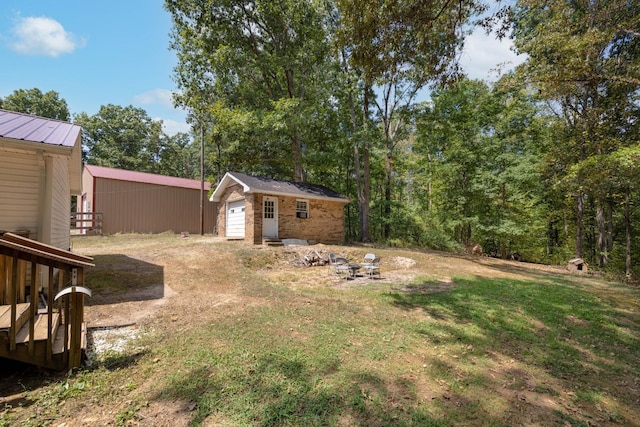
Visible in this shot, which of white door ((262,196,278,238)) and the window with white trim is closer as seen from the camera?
white door ((262,196,278,238))

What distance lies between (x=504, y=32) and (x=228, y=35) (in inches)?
625

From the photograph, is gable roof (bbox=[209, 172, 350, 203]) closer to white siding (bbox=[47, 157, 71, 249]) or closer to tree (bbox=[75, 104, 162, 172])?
white siding (bbox=[47, 157, 71, 249])

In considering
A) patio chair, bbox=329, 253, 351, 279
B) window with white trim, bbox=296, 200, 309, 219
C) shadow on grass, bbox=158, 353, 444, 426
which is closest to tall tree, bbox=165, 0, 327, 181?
window with white trim, bbox=296, 200, 309, 219

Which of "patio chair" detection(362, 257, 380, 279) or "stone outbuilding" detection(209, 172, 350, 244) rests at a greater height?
"stone outbuilding" detection(209, 172, 350, 244)

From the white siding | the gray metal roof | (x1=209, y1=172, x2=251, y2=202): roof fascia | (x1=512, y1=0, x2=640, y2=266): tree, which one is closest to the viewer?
the gray metal roof

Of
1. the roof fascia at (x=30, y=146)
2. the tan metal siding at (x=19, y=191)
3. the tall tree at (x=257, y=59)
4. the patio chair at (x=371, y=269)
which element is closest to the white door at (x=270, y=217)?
the tall tree at (x=257, y=59)

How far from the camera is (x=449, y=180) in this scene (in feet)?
58.2

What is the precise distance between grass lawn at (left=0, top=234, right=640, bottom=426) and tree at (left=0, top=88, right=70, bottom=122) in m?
37.8

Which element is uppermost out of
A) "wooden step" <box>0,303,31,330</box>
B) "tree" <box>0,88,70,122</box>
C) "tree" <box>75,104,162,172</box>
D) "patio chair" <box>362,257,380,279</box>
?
"tree" <box>0,88,70,122</box>

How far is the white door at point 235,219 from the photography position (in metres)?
14.1

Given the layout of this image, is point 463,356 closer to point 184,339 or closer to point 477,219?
point 184,339

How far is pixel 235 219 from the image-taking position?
48.0 ft

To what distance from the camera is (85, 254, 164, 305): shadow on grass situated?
565 centimetres

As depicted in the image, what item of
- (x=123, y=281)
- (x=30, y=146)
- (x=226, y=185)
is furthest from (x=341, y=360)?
(x=226, y=185)
